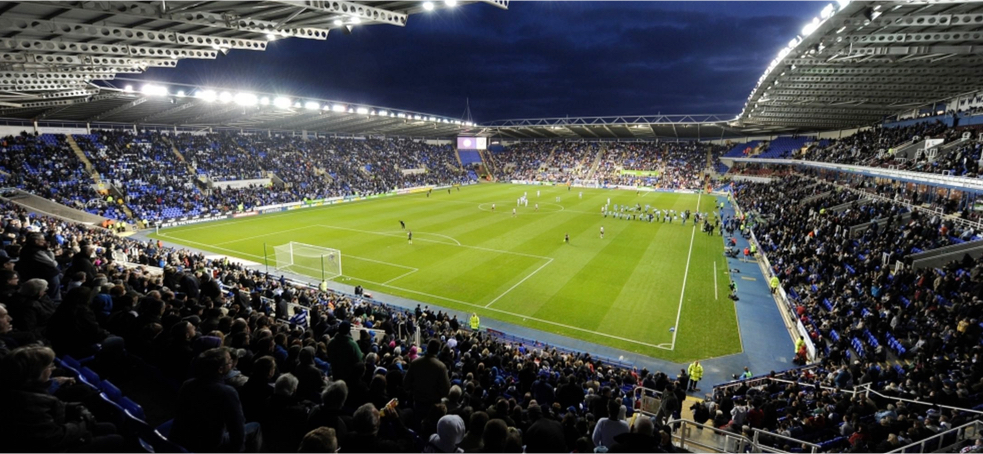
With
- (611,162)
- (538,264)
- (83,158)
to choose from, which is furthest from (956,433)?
(611,162)

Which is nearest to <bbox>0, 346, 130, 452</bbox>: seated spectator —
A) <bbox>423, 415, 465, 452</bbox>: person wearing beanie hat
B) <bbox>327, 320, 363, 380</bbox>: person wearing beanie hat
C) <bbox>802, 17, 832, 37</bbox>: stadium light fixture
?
<bbox>423, 415, 465, 452</bbox>: person wearing beanie hat

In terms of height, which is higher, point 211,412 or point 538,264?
point 211,412

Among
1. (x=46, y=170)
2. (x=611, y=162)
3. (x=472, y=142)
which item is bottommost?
(x=46, y=170)

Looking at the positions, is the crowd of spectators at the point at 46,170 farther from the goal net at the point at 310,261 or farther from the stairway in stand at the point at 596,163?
the stairway in stand at the point at 596,163

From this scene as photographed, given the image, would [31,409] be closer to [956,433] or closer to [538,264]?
[956,433]

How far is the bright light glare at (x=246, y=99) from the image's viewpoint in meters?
35.6

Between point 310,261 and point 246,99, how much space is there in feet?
61.7

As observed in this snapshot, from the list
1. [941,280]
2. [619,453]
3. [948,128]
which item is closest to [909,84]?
[948,128]

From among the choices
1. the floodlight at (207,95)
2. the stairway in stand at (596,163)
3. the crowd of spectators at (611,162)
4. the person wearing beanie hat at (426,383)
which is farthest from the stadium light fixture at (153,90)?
the stairway in stand at (596,163)

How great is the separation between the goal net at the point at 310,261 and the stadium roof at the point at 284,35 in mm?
11232

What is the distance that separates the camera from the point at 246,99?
3628 cm

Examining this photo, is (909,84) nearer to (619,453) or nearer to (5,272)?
(619,453)

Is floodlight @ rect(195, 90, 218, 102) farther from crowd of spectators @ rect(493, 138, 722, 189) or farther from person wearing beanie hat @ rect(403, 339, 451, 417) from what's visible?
crowd of spectators @ rect(493, 138, 722, 189)

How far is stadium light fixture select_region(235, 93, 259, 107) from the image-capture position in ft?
117
